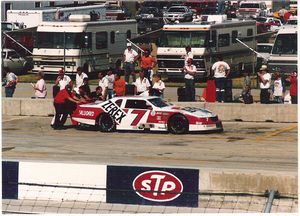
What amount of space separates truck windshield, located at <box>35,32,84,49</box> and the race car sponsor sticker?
41.4 ft

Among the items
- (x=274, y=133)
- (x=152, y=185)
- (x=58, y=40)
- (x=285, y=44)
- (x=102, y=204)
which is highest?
(x=152, y=185)

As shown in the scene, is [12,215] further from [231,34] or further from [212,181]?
[231,34]

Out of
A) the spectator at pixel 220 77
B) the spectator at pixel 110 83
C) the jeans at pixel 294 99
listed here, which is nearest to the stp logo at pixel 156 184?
the jeans at pixel 294 99

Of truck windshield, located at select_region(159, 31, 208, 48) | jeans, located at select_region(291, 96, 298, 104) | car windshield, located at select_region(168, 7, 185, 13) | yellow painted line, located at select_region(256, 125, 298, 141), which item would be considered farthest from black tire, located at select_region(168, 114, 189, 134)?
car windshield, located at select_region(168, 7, 185, 13)

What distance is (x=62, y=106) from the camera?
2736cm

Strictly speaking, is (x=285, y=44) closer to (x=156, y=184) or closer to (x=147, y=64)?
(x=147, y=64)

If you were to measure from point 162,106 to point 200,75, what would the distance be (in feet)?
35.7

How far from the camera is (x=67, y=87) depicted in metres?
28.0

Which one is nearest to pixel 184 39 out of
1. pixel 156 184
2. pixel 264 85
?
pixel 264 85

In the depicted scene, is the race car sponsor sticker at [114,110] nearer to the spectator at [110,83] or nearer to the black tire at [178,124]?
the black tire at [178,124]

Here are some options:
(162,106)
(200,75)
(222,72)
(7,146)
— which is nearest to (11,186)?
(7,146)

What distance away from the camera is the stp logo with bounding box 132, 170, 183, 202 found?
1415 centimetres

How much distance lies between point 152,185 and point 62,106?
13106 mm

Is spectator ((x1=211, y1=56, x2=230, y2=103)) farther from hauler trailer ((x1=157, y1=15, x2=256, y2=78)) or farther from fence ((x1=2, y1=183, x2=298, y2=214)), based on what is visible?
fence ((x1=2, y1=183, x2=298, y2=214))
